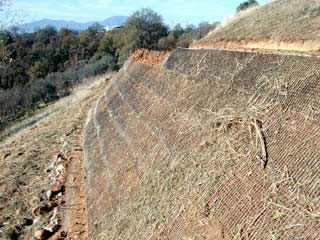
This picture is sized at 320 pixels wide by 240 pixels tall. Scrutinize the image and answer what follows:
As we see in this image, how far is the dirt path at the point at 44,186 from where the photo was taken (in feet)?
29.8

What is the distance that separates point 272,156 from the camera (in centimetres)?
472

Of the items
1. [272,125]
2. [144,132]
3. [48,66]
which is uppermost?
[272,125]

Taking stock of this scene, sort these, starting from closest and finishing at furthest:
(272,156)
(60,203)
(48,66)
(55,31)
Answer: (272,156)
(60,203)
(48,66)
(55,31)

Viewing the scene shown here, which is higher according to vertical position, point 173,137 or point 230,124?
point 230,124

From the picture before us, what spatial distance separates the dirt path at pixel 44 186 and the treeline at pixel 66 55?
56.5 feet

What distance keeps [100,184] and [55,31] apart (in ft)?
237

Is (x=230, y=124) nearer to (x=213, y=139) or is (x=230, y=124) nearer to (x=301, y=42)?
(x=213, y=139)

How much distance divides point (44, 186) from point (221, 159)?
7.15 metres

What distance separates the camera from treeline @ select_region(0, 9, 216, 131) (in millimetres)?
40406

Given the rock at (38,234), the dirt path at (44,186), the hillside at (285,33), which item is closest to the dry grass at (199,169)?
the rock at (38,234)

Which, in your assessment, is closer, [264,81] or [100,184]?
[264,81]

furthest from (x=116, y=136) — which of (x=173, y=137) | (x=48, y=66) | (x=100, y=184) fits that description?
(x=48, y=66)

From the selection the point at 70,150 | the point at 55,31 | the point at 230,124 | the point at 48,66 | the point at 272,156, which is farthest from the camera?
the point at 55,31

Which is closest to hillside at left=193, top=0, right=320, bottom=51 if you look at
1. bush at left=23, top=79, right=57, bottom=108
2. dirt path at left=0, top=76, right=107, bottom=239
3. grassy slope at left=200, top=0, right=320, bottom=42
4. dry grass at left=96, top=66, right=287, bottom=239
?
grassy slope at left=200, top=0, right=320, bottom=42
